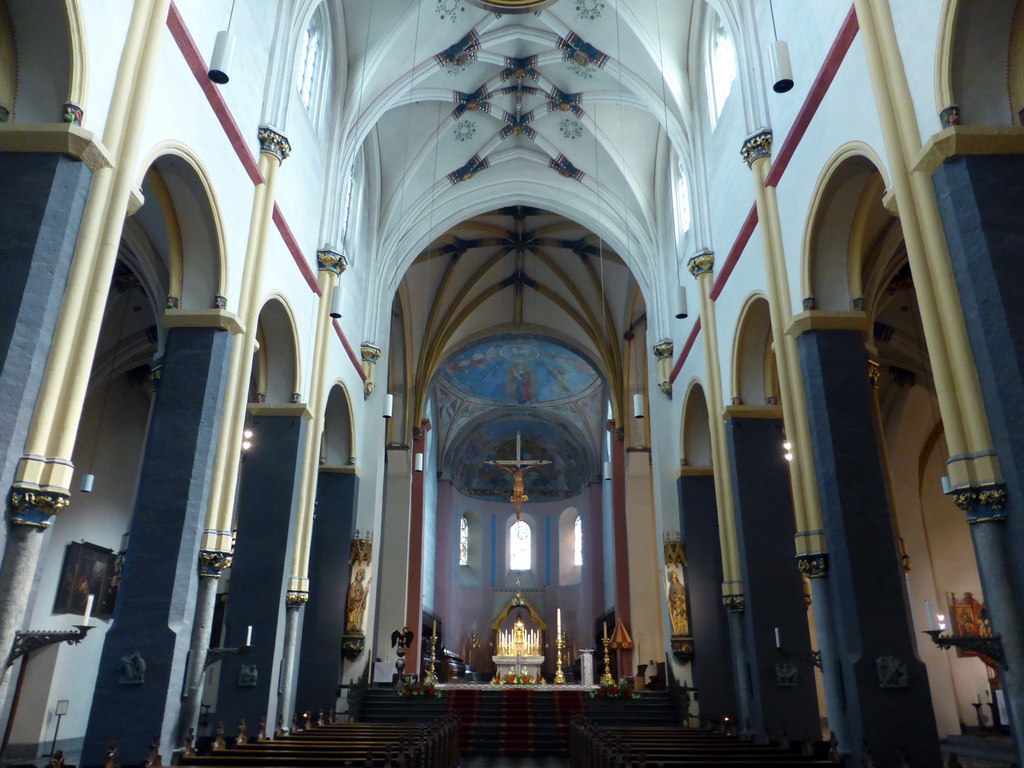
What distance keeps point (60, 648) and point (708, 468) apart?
12885 mm

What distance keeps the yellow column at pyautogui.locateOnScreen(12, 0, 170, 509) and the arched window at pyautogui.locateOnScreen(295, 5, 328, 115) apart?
18.4 ft

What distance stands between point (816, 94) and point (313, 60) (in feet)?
27.9

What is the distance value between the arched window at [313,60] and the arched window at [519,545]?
25158 mm

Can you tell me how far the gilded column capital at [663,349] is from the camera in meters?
17.8

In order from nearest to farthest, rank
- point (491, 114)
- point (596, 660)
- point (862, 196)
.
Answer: point (862, 196) < point (491, 114) < point (596, 660)

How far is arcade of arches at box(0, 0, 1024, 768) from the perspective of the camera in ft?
21.0

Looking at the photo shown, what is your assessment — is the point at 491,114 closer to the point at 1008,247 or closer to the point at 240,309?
the point at 240,309

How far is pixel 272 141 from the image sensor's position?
36.7 ft

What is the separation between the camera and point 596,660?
95.3 ft

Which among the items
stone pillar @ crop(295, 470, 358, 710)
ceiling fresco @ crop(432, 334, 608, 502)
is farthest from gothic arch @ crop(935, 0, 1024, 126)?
ceiling fresco @ crop(432, 334, 608, 502)

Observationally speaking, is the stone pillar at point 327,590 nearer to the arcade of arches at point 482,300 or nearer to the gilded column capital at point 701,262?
the arcade of arches at point 482,300

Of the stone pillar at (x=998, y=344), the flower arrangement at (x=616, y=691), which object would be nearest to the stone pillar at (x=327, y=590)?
the flower arrangement at (x=616, y=691)

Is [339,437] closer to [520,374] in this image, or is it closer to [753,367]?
[753,367]

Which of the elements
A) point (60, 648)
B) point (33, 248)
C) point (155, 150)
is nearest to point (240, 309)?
point (155, 150)
